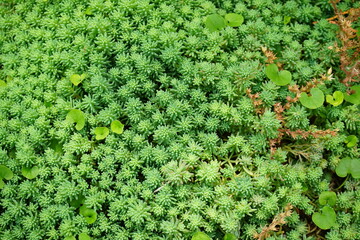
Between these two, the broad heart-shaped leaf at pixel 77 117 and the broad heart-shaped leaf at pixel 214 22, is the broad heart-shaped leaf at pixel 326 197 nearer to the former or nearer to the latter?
the broad heart-shaped leaf at pixel 214 22

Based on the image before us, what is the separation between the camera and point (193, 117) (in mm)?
2537

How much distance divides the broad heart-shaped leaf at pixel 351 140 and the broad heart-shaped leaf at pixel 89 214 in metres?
1.70

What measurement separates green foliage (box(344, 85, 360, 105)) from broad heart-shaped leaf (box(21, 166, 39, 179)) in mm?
2107

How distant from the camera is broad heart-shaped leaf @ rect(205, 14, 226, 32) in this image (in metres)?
2.75

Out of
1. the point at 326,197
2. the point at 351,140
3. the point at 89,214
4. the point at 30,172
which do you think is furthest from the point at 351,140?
the point at 30,172

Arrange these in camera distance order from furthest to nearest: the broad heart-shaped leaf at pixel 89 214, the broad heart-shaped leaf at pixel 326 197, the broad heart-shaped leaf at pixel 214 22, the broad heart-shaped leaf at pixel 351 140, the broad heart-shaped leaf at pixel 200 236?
1. the broad heart-shaped leaf at pixel 214 22
2. the broad heart-shaped leaf at pixel 351 140
3. the broad heart-shaped leaf at pixel 326 197
4. the broad heart-shaped leaf at pixel 89 214
5. the broad heart-shaped leaf at pixel 200 236

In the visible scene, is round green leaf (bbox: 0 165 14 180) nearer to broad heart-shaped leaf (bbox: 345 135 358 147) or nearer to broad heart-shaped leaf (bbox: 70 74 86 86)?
broad heart-shaped leaf (bbox: 70 74 86 86)

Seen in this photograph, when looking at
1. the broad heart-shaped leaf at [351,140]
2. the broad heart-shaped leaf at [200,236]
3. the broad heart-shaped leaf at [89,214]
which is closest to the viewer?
the broad heart-shaped leaf at [200,236]

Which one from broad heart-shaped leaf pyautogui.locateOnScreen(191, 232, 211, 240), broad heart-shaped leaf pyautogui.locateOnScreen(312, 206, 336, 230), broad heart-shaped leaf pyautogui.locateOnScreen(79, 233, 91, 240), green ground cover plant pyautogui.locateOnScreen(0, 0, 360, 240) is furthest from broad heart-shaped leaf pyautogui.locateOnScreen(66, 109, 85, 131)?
broad heart-shaped leaf pyautogui.locateOnScreen(312, 206, 336, 230)

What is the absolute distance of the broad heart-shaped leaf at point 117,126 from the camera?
8.09 ft

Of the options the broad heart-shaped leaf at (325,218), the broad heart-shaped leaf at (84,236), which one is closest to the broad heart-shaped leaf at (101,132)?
the broad heart-shaped leaf at (84,236)

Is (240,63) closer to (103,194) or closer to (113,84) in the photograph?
(113,84)

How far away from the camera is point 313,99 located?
8.29 feet

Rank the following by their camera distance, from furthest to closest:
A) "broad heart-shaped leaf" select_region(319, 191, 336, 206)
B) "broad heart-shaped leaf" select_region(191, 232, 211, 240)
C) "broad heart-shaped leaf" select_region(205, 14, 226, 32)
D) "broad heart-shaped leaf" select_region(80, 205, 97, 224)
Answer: "broad heart-shaped leaf" select_region(205, 14, 226, 32) < "broad heart-shaped leaf" select_region(319, 191, 336, 206) < "broad heart-shaped leaf" select_region(80, 205, 97, 224) < "broad heart-shaped leaf" select_region(191, 232, 211, 240)
